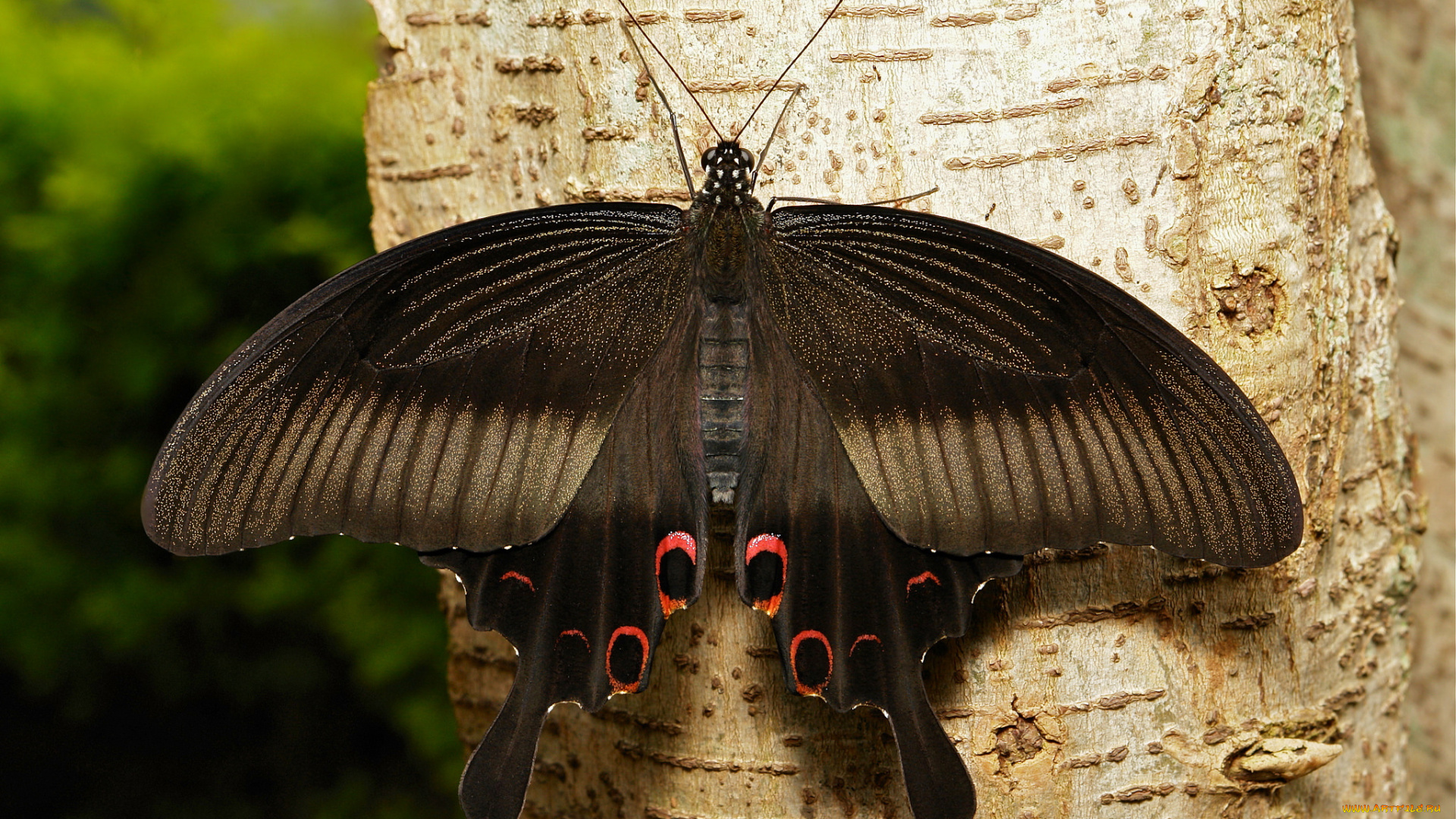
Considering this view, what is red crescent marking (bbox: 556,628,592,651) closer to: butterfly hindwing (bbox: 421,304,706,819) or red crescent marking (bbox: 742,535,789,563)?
butterfly hindwing (bbox: 421,304,706,819)

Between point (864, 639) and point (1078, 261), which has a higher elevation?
point (1078, 261)

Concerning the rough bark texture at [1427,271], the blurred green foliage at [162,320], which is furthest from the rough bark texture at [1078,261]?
the blurred green foliage at [162,320]

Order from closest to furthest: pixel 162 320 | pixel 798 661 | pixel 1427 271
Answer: pixel 798 661
pixel 1427 271
pixel 162 320

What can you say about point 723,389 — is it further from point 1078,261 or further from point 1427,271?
point 1427,271

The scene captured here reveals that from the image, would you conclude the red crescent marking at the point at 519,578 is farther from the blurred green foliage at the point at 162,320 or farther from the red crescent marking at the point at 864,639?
the blurred green foliage at the point at 162,320


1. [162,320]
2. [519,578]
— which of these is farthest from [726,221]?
[162,320]

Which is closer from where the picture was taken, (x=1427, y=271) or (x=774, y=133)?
(x=774, y=133)

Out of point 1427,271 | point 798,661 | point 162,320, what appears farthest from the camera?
point 162,320
